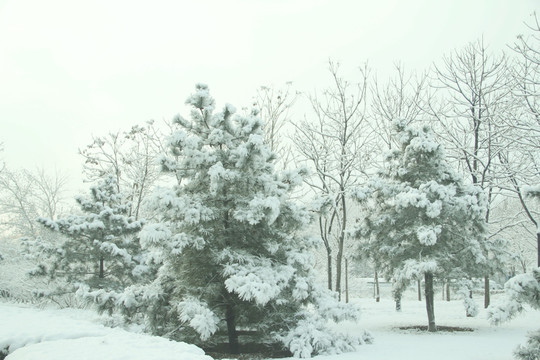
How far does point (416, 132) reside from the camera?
48.4ft

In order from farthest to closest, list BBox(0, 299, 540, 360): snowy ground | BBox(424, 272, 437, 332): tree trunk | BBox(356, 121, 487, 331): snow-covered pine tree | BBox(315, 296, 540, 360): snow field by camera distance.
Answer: BBox(424, 272, 437, 332): tree trunk → BBox(356, 121, 487, 331): snow-covered pine tree → BBox(315, 296, 540, 360): snow field → BBox(0, 299, 540, 360): snowy ground

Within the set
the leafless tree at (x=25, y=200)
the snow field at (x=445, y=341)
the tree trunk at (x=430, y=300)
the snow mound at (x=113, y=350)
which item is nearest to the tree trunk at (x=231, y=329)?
the snow field at (x=445, y=341)

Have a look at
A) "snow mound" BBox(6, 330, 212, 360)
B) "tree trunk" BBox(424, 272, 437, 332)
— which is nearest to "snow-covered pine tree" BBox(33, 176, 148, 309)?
Answer: "snow mound" BBox(6, 330, 212, 360)

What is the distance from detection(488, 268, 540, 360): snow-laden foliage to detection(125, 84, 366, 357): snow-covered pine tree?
416 cm

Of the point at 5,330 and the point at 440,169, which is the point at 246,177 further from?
the point at 440,169

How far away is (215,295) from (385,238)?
7.53 metres

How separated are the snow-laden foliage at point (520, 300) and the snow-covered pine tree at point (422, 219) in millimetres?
6439

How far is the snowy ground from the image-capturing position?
199 inches

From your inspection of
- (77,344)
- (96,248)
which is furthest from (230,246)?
(96,248)

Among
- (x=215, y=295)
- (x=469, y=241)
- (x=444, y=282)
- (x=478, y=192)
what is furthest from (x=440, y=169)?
(x=215, y=295)

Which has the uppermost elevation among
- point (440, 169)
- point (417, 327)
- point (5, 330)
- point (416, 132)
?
point (416, 132)

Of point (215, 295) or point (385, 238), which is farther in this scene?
point (385, 238)

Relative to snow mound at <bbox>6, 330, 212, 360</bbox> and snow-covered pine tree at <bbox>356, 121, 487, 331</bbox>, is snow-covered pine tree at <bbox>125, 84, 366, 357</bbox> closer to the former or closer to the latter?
snow mound at <bbox>6, 330, 212, 360</bbox>

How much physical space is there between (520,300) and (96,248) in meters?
12.7
